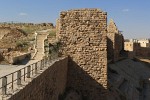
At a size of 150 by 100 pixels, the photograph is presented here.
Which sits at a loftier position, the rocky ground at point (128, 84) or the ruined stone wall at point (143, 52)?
the ruined stone wall at point (143, 52)

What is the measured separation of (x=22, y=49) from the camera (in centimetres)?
2877

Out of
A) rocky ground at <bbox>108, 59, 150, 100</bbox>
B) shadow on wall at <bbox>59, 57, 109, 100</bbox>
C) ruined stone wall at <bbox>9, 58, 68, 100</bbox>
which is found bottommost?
rocky ground at <bbox>108, 59, 150, 100</bbox>

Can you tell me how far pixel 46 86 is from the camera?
11703 mm

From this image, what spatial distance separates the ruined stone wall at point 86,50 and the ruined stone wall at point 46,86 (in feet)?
3.10

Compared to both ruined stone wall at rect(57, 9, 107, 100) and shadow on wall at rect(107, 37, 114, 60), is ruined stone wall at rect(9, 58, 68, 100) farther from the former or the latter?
shadow on wall at rect(107, 37, 114, 60)

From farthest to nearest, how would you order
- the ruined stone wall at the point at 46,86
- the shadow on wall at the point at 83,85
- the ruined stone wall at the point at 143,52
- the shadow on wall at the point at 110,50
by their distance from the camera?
the ruined stone wall at the point at 143,52 < the shadow on wall at the point at 110,50 < the shadow on wall at the point at 83,85 < the ruined stone wall at the point at 46,86

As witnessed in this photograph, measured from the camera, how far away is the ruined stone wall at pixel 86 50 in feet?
57.1

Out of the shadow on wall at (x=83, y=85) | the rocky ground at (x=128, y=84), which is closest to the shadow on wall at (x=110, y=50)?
the rocky ground at (x=128, y=84)

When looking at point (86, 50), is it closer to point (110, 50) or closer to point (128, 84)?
point (128, 84)

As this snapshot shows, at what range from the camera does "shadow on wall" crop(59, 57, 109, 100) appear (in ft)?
56.9

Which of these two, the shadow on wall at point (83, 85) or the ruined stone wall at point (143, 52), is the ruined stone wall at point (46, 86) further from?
the ruined stone wall at point (143, 52)

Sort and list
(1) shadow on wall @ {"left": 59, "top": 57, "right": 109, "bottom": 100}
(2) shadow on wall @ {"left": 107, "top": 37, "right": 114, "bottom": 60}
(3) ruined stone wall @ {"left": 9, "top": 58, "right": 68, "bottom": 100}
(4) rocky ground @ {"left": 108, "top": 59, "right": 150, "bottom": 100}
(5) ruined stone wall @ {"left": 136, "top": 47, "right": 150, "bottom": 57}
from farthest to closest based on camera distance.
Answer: (5) ruined stone wall @ {"left": 136, "top": 47, "right": 150, "bottom": 57} → (2) shadow on wall @ {"left": 107, "top": 37, "right": 114, "bottom": 60} → (4) rocky ground @ {"left": 108, "top": 59, "right": 150, "bottom": 100} → (1) shadow on wall @ {"left": 59, "top": 57, "right": 109, "bottom": 100} → (3) ruined stone wall @ {"left": 9, "top": 58, "right": 68, "bottom": 100}

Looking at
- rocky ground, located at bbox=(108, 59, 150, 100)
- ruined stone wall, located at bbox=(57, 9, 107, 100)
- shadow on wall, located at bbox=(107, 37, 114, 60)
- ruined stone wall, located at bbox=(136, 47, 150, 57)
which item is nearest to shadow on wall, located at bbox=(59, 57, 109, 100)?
ruined stone wall, located at bbox=(57, 9, 107, 100)

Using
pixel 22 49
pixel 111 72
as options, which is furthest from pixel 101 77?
pixel 22 49
